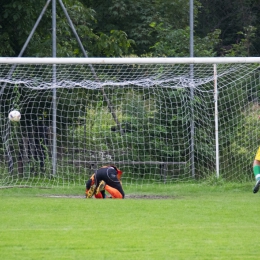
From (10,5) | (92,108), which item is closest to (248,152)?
(92,108)

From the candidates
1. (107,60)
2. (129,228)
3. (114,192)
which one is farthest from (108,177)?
(129,228)

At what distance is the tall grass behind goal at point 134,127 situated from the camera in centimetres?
1638

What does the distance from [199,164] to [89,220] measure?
6.83 meters

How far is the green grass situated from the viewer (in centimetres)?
767

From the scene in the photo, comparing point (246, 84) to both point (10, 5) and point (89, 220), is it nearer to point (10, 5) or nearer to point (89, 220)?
point (10, 5)

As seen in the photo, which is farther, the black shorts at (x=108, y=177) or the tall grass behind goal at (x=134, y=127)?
the tall grass behind goal at (x=134, y=127)

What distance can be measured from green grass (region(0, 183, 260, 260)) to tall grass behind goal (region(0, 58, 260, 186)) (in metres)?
2.19

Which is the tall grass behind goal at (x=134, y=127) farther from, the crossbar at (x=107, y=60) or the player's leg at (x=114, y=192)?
the player's leg at (x=114, y=192)

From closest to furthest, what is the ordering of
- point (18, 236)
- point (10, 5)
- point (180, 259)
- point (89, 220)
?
point (180, 259)
point (18, 236)
point (89, 220)
point (10, 5)

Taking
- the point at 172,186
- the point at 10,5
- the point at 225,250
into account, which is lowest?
the point at 172,186

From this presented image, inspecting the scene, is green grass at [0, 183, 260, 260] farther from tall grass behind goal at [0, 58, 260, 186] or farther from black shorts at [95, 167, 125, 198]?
tall grass behind goal at [0, 58, 260, 186]

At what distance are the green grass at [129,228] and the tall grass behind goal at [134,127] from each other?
7.17ft

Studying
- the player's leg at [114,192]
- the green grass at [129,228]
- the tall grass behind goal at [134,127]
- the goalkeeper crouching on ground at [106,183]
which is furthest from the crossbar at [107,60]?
the green grass at [129,228]

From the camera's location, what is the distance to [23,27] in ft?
60.7
